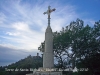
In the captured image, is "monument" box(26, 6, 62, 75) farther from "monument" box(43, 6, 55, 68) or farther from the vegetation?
the vegetation

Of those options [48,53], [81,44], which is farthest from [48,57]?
[81,44]

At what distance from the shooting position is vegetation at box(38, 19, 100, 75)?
3177 centimetres

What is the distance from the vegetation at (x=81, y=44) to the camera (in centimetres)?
3177

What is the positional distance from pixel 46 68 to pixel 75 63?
10.6 meters

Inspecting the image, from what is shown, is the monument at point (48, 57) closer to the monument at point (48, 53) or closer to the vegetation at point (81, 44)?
the monument at point (48, 53)

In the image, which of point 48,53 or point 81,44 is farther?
point 81,44

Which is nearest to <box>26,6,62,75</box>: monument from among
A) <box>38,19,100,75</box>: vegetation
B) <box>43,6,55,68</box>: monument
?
<box>43,6,55,68</box>: monument

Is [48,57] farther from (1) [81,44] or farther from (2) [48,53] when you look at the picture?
(1) [81,44]

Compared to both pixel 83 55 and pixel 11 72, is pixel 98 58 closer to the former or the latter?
pixel 83 55

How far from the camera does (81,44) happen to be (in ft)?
109

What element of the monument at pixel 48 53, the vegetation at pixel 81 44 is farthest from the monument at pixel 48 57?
the vegetation at pixel 81 44

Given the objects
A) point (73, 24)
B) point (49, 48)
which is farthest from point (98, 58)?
point (49, 48)

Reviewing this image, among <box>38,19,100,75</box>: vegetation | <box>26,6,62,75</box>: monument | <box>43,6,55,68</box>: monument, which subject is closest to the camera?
<box>26,6,62,75</box>: monument

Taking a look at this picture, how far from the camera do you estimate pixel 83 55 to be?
3322 cm
